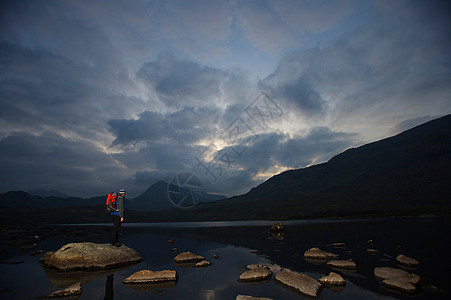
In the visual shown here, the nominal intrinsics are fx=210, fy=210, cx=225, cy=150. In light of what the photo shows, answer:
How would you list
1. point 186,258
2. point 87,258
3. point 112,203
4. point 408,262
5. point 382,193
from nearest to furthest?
point 408,262 < point 87,258 < point 186,258 < point 112,203 < point 382,193

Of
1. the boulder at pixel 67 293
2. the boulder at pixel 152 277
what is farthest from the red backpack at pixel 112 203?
the boulder at pixel 67 293

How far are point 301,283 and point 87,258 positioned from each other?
1276 cm

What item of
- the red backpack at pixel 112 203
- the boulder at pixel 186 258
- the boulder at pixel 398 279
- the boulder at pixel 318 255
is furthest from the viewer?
the red backpack at pixel 112 203

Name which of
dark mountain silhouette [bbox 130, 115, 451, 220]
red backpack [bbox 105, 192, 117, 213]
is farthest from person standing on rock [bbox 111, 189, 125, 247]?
dark mountain silhouette [bbox 130, 115, 451, 220]

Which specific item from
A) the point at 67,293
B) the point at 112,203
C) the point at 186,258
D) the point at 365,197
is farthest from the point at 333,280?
the point at 365,197

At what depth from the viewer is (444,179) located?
13375cm

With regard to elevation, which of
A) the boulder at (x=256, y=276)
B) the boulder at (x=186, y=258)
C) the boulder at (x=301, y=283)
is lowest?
the boulder at (x=186, y=258)

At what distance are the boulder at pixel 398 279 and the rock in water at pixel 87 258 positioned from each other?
50.2ft

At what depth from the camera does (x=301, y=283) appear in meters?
9.27

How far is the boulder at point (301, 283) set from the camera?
340 inches

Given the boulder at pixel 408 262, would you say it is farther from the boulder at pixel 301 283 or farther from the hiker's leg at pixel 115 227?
the hiker's leg at pixel 115 227

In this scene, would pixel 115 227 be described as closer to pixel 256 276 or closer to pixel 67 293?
pixel 67 293

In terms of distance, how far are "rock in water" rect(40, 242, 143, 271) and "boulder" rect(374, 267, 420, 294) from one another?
15.3 m

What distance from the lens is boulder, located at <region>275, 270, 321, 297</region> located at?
865 centimetres
